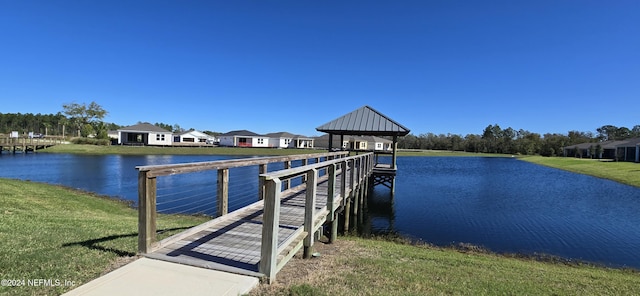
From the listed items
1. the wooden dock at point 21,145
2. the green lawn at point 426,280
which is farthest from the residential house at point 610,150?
the wooden dock at point 21,145

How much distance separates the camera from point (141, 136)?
60.4 metres

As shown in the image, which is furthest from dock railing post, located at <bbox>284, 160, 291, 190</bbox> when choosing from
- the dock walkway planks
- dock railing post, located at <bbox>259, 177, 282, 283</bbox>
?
dock railing post, located at <bbox>259, 177, 282, 283</bbox>

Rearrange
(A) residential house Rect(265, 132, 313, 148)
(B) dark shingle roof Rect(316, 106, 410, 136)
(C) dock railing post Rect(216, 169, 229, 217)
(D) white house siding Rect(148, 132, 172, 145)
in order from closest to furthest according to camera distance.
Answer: (C) dock railing post Rect(216, 169, 229, 217), (B) dark shingle roof Rect(316, 106, 410, 136), (D) white house siding Rect(148, 132, 172, 145), (A) residential house Rect(265, 132, 313, 148)

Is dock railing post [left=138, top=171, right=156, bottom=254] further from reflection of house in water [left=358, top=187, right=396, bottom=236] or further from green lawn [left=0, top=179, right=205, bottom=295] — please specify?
reflection of house in water [left=358, top=187, right=396, bottom=236]

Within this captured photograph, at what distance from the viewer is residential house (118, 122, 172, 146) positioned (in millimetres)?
59281

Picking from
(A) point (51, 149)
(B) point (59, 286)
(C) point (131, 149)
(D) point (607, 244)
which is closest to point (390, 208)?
(D) point (607, 244)

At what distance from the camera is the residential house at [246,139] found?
74812mm

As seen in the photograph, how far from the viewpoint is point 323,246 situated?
7762mm

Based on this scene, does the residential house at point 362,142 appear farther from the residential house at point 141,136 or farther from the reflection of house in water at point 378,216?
the reflection of house in water at point 378,216

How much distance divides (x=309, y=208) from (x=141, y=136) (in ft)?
210

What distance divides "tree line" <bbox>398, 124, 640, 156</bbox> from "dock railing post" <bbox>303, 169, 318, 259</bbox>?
3836 inches

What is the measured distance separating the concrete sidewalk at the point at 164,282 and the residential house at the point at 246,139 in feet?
236

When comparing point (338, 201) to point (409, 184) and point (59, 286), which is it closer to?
point (59, 286)

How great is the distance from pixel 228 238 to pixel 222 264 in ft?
3.75
